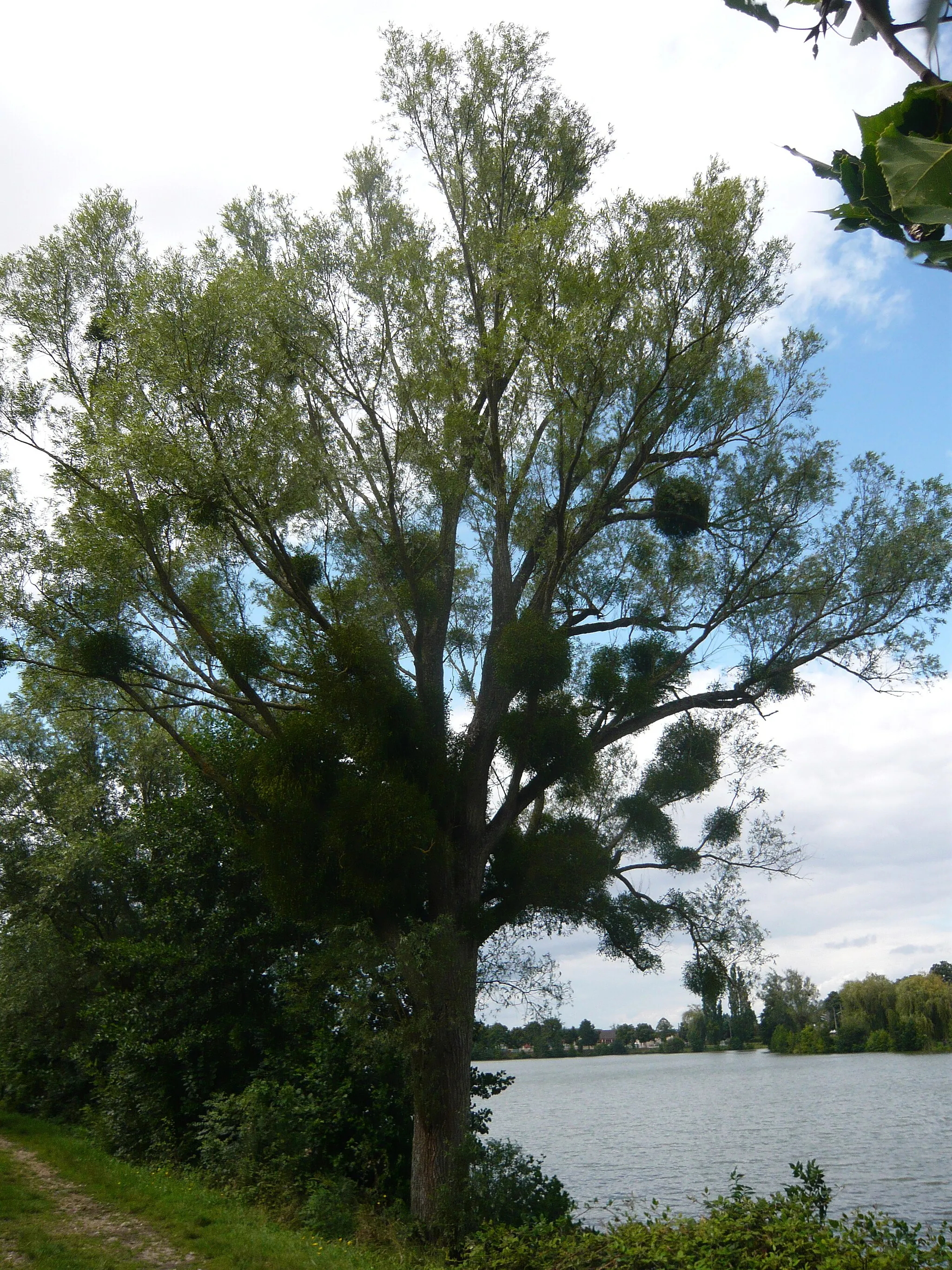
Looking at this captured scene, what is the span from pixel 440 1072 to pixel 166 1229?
3164mm

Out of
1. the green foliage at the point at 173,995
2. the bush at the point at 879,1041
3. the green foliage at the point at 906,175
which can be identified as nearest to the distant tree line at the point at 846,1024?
the bush at the point at 879,1041

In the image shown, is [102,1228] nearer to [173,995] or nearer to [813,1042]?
[173,995]

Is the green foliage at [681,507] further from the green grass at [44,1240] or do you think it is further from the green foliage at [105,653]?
the green grass at [44,1240]

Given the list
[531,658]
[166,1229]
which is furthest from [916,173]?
[166,1229]

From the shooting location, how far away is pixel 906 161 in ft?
4.25

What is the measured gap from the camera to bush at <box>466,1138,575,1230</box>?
9.64 metres

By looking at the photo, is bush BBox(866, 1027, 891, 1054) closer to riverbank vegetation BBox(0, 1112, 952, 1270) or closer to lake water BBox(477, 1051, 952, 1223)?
lake water BBox(477, 1051, 952, 1223)

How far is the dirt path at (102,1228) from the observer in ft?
26.7

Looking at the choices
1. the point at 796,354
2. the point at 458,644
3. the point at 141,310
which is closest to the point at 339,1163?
the point at 458,644

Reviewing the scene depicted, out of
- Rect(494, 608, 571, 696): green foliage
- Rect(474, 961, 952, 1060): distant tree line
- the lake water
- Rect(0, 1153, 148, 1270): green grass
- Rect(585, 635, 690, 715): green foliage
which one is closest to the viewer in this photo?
Rect(0, 1153, 148, 1270): green grass

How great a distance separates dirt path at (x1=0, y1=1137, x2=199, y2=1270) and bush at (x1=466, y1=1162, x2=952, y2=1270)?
2.80 meters

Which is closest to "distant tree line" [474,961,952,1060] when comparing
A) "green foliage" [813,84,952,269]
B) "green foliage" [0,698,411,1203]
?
"green foliage" [0,698,411,1203]

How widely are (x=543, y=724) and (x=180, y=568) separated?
18.0ft

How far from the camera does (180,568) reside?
41.2 feet
